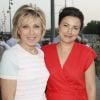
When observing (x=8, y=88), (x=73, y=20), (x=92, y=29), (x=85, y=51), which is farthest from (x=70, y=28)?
(x=92, y=29)

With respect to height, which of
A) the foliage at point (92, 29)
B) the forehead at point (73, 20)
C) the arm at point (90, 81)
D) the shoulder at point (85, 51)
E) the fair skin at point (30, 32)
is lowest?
the foliage at point (92, 29)

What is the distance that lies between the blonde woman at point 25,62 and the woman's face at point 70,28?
29 centimetres

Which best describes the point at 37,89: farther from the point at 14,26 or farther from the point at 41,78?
the point at 14,26

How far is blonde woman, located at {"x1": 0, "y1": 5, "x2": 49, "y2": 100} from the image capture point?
10.3 feet

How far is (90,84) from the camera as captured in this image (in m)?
3.60

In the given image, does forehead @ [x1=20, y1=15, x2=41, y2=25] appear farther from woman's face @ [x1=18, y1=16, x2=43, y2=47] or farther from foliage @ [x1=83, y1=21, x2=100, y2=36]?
foliage @ [x1=83, y1=21, x2=100, y2=36]

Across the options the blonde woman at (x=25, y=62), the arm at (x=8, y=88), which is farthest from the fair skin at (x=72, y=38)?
the arm at (x=8, y=88)

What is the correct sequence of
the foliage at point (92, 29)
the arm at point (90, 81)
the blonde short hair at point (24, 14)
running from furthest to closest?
the foliage at point (92, 29), the arm at point (90, 81), the blonde short hair at point (24, 14)

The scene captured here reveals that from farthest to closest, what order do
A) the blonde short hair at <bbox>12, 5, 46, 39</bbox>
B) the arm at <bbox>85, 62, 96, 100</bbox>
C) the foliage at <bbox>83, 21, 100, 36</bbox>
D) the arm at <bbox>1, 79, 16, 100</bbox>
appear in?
the foliage at <bbox>83, 21, 100, 36</bbox>, the arm at <bbox>85, 62, 96, 100</bbox>, the blonde short hair at <bbox>12, 5, 46, 39</bbox>, the arm at <bbox>1, 79, 16, 100</bbox>

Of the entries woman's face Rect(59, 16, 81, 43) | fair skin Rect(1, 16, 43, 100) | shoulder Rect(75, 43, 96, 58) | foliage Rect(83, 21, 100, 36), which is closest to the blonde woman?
fair skin Rect(1, 16, 43, 100)

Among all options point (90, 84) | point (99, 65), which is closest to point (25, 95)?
point (90, 84)

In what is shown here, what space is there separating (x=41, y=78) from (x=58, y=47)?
0.55m

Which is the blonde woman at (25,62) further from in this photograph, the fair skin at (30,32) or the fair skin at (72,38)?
the fair skin at (72,38)

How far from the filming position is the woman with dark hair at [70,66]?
141 inches
